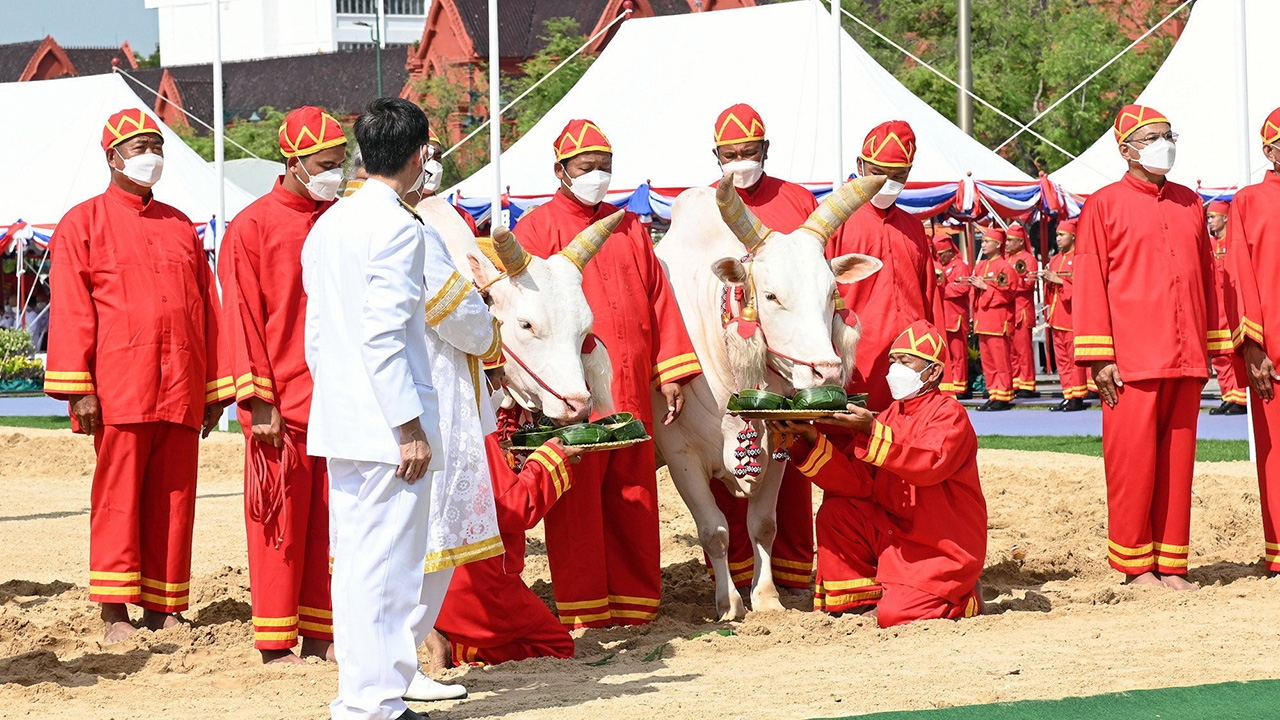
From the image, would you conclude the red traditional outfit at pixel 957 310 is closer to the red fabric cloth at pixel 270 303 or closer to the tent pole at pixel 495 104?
the tent pole at pixel 495 104

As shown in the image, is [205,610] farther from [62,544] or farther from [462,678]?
[62,544]

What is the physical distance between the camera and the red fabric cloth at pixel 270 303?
6.84 meters

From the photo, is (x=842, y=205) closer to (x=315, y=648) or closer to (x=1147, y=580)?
(x=1147, y=580)

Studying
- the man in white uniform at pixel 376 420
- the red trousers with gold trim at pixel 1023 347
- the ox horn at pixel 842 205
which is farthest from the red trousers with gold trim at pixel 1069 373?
the man in white uniform at pixel 376 420

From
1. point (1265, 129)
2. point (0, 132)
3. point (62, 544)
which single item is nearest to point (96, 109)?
point (0, 132)

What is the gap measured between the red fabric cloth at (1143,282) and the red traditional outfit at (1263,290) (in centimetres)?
27

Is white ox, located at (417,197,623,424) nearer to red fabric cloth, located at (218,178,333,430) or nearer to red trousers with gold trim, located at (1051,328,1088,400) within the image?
red fabric cloth, located at (218,178,333,430)

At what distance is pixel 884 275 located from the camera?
311 inches

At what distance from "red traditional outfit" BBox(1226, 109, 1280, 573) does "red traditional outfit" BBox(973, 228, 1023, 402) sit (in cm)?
1174

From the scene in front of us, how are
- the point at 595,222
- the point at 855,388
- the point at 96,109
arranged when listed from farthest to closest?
the point at 96,109
the point at 855,388
the point at 595,222

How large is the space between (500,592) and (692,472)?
1502 millimetres

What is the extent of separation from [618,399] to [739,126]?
59.2 inches

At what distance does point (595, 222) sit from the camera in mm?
7277

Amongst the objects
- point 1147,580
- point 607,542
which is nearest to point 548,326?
point 607,542
